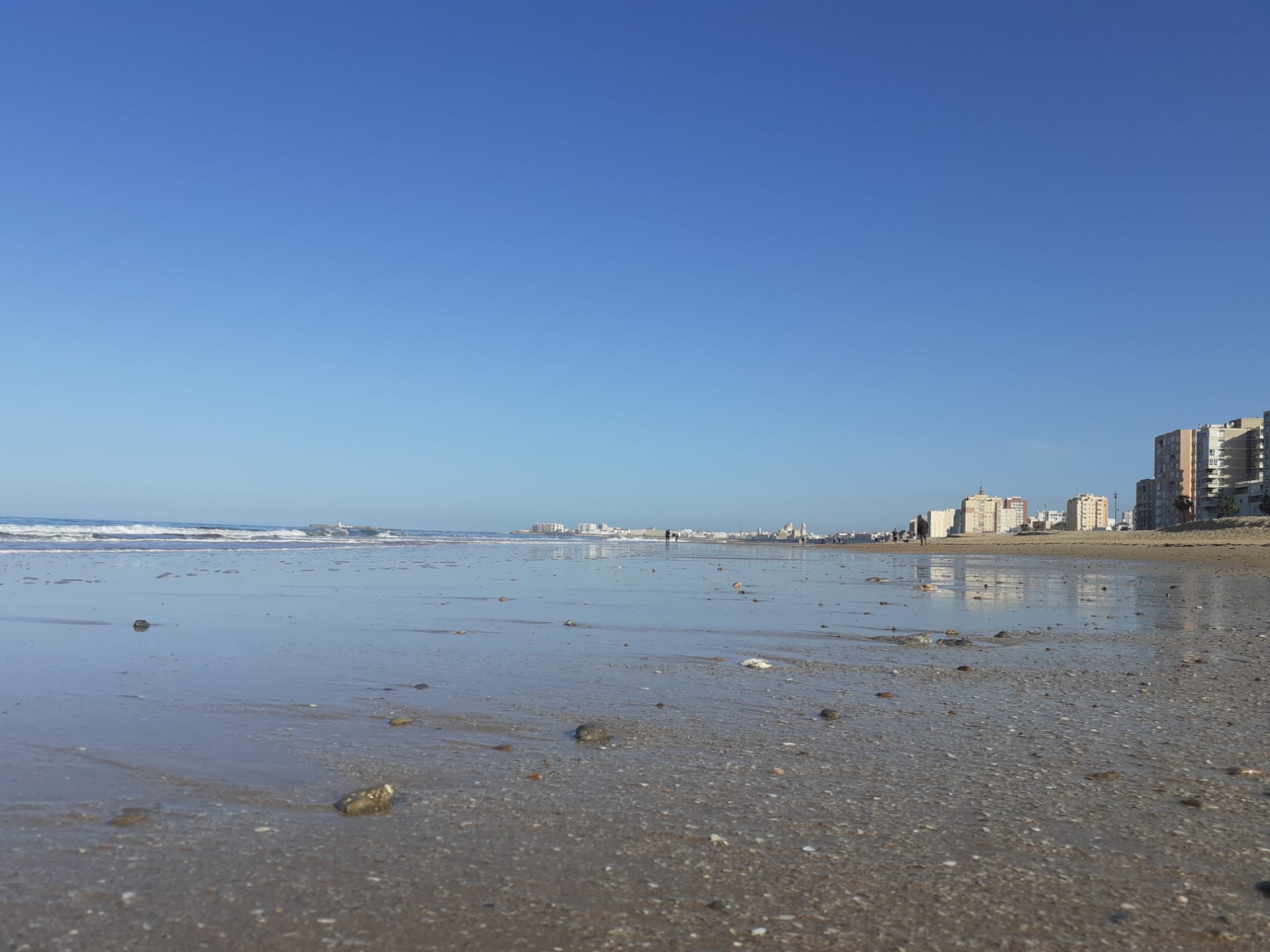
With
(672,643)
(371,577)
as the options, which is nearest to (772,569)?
(371,577)

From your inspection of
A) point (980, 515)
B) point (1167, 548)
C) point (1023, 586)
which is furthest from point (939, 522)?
point (1023, 586)

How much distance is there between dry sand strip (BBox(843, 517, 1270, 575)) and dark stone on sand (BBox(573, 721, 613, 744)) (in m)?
24.7

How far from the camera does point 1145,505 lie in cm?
17688

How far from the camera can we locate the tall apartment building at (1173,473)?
15438 centimetres

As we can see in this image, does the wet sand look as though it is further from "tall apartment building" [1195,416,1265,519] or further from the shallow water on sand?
"tall apartment building" [1195,416,1265,519]

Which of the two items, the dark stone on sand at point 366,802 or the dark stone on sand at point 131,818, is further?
the dark stone on sand at point 366,802

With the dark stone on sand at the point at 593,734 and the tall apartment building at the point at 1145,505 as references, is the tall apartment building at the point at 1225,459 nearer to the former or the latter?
the tall apartment building at the point at 1145,505

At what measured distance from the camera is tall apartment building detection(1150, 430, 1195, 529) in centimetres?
15438

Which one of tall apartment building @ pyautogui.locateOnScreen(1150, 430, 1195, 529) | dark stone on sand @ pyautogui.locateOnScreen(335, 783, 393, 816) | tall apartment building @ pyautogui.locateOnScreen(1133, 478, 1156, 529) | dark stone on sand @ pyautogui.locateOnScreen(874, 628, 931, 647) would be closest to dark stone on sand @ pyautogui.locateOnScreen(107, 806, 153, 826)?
dark stone on sand @ pyautogui.locateOnScreen(335, 783, 393, 816)

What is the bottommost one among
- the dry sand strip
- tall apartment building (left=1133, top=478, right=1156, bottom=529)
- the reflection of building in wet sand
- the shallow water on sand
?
the shallow water on sand

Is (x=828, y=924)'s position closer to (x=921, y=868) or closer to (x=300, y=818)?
(x=921, y=868)

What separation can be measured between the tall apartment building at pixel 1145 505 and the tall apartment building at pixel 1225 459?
55.9 feet

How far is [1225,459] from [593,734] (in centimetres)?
17856

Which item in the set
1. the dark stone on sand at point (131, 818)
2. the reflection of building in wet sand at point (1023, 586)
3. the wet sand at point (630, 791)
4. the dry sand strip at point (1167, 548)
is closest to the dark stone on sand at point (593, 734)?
the wet sand at point (630, 791)
